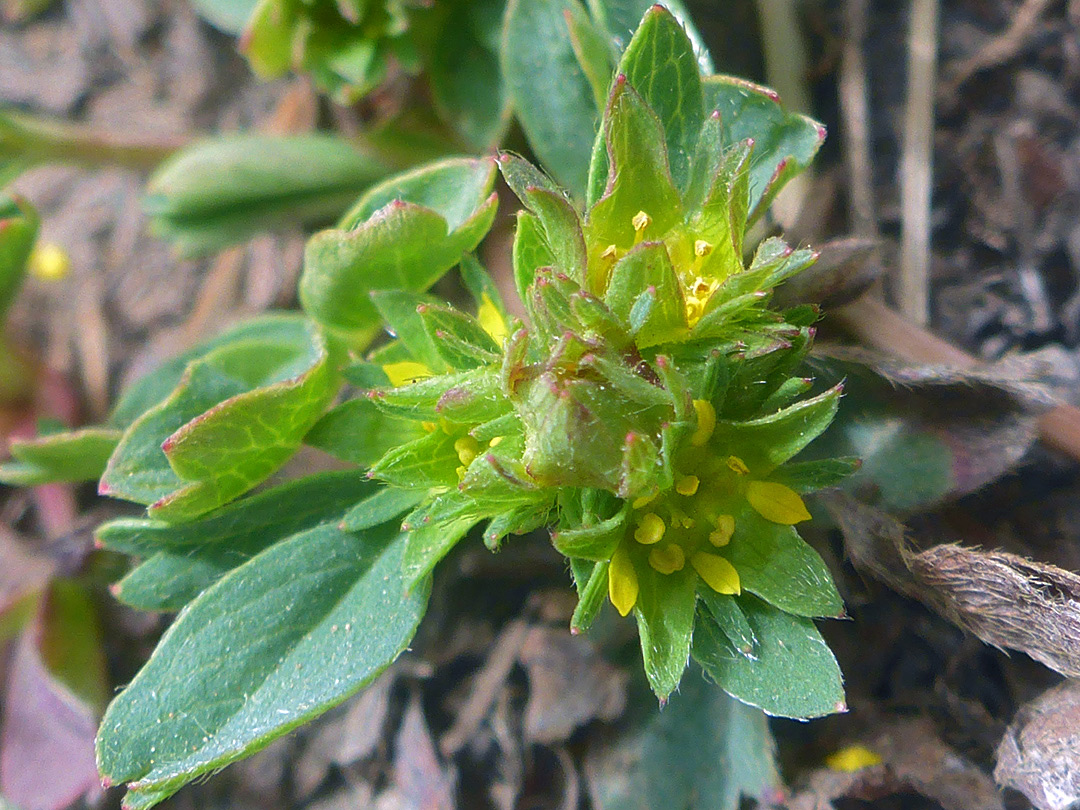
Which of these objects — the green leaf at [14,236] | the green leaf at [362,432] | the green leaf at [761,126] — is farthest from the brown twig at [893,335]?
the green leaf at [14,236]

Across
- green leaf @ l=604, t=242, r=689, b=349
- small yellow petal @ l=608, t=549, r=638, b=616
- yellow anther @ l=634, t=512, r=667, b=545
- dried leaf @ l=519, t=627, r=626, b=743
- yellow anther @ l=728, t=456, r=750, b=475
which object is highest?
green leaf @ l=604, t=242, r=689, b=349

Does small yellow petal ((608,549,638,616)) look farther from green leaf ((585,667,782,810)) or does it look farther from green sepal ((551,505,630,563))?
green leaf ((585,667,782,810))

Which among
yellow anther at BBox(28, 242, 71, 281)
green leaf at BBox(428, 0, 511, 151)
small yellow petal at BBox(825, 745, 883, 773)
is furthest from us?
yellow anther at BBox(28, 242, 71, 281)

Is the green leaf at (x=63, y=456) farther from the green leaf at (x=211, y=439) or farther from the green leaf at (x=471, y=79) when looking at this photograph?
the green leaf at (x=471, y=79)

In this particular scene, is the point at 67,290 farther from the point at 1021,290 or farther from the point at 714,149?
the point at 1021,290

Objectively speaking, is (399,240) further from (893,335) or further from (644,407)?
(893,335)

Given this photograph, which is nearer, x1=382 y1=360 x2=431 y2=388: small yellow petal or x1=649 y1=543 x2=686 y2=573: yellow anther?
x1=649 y1=543 x2=686 y2=573: yellow anther

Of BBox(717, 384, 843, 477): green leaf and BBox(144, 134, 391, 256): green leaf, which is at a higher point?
BBox(717, 384, 843, 477): green leaf

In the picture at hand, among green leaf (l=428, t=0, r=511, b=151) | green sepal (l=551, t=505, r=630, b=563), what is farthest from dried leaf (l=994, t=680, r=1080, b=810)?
green leaf (l=428, t=0, r=511, b=151)
